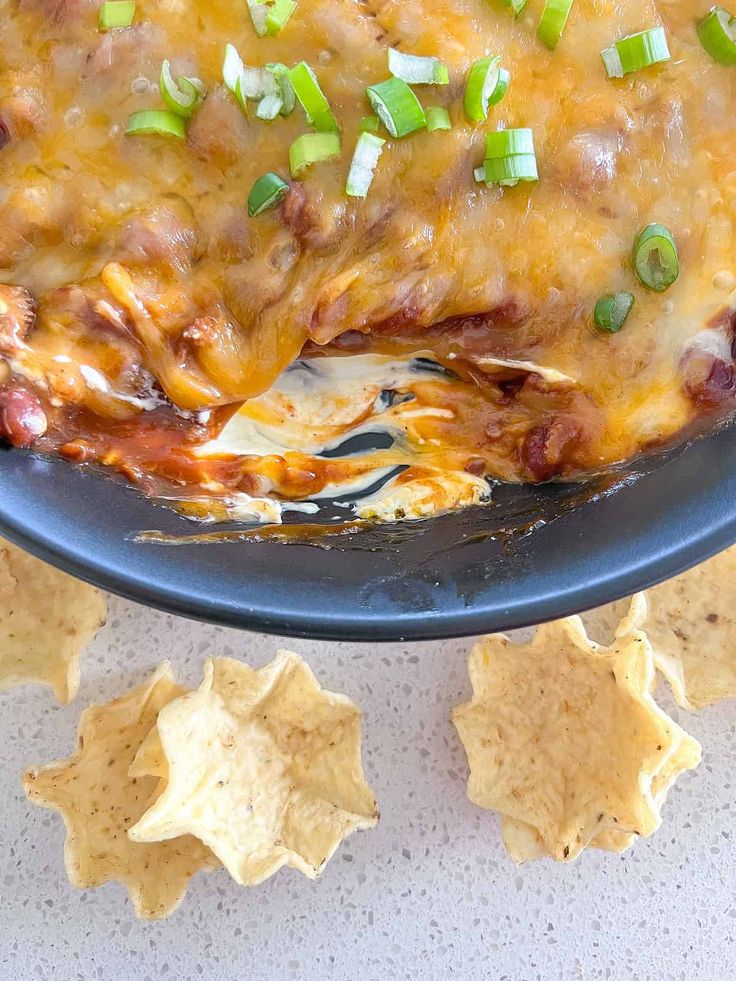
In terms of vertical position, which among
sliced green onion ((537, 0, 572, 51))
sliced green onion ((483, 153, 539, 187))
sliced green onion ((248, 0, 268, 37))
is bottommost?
sliced green onion ((483, 153, 539, 187))

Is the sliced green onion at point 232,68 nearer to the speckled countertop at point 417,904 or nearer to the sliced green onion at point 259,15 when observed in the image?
the sliced green onion at point 259,15

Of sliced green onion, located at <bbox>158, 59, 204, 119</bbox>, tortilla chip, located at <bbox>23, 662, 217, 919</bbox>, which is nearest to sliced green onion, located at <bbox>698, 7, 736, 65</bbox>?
sliced green onion, located at <bbox>158, 59, 204, 119</bbox>

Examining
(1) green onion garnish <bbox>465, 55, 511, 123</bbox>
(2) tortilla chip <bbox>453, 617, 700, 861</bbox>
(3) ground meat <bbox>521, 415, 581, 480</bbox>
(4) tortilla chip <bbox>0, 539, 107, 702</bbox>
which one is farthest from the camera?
(4) tortilla chip <bbox>0, 539, 107, 702</bbox>

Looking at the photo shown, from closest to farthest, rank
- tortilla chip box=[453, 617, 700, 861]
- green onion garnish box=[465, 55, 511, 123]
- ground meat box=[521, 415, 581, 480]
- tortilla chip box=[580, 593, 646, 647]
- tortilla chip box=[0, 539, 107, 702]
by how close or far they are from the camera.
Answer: green onion garnish box=[465, 55, 511, 123] → ground meat box=[521, 415, 581, 480] → tortilla chip box=[453, 617, 700, 861] → tortilla chip box=[0, 539, 107, 702] → tortilla chip box=[580, 593, 646, 647]

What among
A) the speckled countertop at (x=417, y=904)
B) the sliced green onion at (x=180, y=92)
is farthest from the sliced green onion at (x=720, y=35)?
the speckled countertop at (x=417, y=904)

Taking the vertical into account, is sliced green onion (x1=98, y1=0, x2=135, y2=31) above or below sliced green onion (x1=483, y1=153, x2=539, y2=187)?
above

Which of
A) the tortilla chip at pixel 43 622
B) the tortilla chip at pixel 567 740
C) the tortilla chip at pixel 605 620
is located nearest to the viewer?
the tortilla chip at pixel 567 740

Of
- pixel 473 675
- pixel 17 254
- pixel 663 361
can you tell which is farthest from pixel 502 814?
pixel 17 254

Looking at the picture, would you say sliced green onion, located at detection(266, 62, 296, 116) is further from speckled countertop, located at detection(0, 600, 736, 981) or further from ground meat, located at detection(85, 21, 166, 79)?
speckled countertop, located at detection(0, 600, 736, 981)
